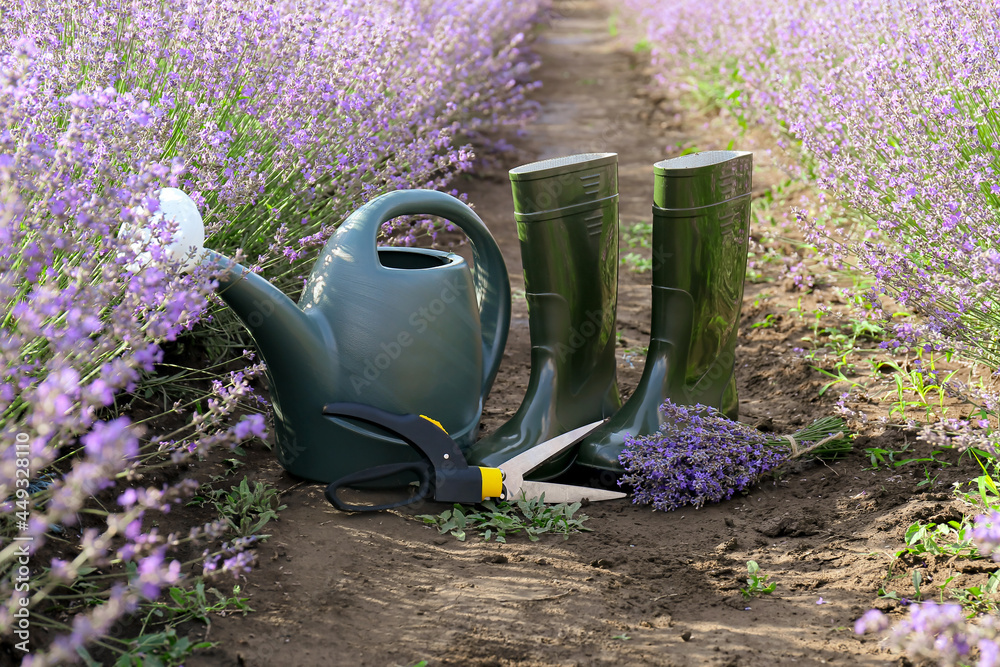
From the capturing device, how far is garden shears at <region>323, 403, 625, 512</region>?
5.95ft

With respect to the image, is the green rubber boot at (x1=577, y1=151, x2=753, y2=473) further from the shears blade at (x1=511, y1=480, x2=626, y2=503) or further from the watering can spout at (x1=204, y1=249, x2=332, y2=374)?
the watering can spout at (x1=204, y1=249, x2=332, y2=374)

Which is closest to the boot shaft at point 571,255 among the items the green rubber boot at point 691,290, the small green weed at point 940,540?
the green rubber boot at point 691,290

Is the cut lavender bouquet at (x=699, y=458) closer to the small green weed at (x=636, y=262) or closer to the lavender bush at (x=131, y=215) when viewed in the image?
the lavender bush at (x=131, y=215)

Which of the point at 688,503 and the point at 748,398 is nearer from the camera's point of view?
the point at 688,503

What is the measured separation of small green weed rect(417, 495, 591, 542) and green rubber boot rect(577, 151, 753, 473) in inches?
9.0

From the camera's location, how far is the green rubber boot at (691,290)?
2.07 metres

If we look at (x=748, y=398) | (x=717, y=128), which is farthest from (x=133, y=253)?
(x=717, y=128)

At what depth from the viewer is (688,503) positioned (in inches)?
78.4

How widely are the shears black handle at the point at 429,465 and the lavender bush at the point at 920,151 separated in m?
Answer: 0.97

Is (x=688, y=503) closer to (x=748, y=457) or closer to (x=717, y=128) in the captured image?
(x=748, y=457)

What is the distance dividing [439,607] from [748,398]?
1414 mm

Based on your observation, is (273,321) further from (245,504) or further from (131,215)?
(131,215)

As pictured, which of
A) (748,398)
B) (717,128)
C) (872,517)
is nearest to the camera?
(872,517)

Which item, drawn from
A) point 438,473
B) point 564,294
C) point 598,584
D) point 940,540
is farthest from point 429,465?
point 940,540
